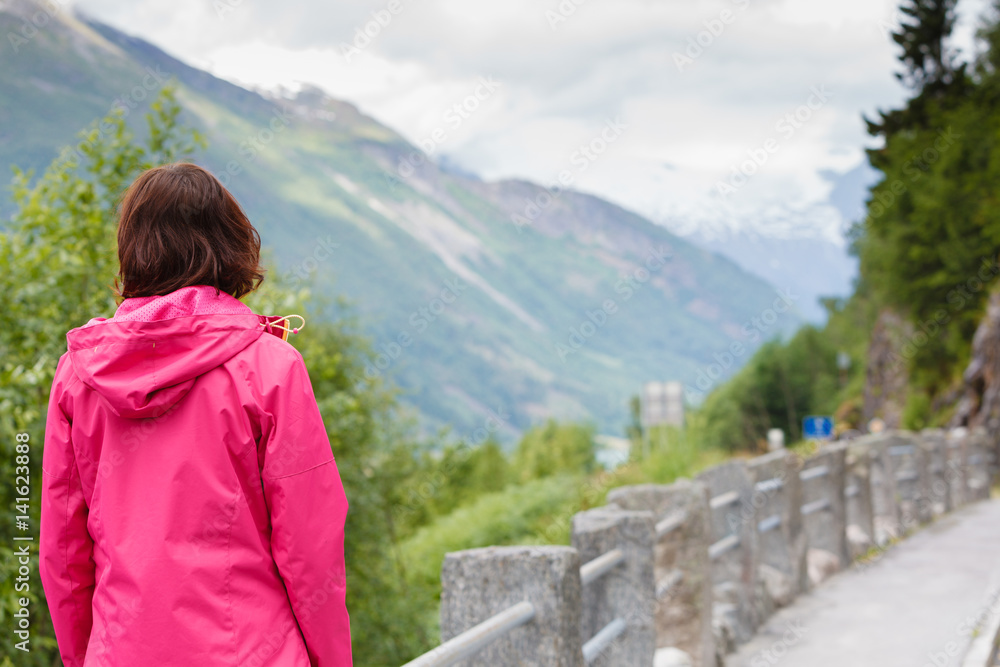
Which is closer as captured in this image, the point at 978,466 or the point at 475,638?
the point at 475,638

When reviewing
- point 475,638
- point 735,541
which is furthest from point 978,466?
point 475,638

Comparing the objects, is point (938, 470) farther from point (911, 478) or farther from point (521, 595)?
point (521, 595)

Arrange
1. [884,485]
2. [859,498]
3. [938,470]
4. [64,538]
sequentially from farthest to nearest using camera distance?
1. [938,470]
2. [884,485]
3. [859,498]
4. [64,538]

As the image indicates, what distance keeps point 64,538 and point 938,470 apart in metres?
14.4

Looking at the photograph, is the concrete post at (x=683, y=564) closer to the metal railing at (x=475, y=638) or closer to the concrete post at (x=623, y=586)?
the concrete post at (x=623, y=586)

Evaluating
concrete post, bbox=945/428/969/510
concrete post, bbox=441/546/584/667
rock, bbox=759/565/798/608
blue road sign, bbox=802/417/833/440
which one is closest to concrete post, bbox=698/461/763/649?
rock, bbox=759/565/798/608

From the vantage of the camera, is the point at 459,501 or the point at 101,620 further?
the point at 459,501

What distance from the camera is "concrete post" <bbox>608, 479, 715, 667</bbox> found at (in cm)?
525

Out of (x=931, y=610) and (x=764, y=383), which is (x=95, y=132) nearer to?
(x=931, y=610)

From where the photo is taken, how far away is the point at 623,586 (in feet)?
13.2

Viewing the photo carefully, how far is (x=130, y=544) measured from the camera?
1811 millimetres

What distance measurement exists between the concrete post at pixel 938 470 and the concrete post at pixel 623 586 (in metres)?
10.8

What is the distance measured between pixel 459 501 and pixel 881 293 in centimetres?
1978

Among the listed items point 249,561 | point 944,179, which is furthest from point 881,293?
point 249,561
